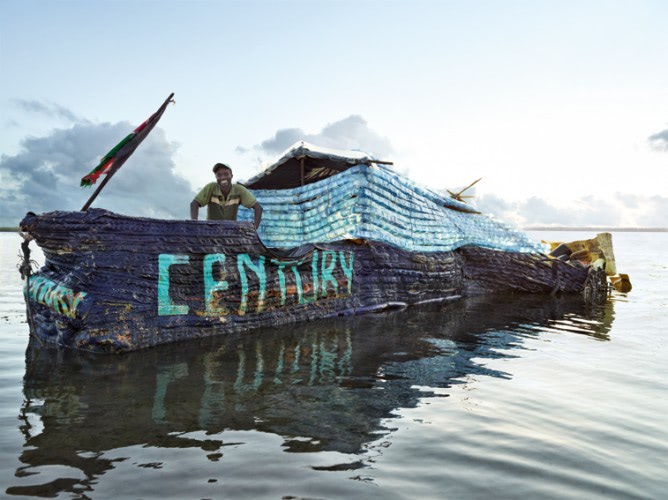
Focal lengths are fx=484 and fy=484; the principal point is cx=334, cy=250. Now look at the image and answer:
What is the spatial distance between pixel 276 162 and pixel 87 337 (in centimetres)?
564

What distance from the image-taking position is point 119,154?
595cm

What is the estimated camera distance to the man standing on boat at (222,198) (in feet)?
23.0

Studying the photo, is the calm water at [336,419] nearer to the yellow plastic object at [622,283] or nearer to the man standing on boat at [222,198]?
the man standing on boat at [222,198]

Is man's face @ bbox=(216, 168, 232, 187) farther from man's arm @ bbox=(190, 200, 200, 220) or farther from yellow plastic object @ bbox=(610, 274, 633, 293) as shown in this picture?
yellow plastic object @ bbox=(610, 274, 633, 293)

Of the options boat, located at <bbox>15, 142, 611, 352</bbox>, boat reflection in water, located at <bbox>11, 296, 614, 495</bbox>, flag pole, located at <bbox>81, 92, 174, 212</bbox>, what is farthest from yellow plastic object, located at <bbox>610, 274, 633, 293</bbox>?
flag pole, located at <bbox>81, 92, 174, 212</bbox>

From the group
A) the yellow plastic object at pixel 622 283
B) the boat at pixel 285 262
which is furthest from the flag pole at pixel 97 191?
the yellow plastic object at pixel 622 283

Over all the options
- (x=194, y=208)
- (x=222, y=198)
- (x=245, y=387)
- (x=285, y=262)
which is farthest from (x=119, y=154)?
(x=245, y=387)

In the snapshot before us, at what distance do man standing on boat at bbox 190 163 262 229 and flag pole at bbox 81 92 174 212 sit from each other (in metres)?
1.10

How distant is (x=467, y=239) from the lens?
35.7 feet

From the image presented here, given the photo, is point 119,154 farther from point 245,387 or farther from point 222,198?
point 245,387

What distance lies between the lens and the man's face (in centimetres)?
698

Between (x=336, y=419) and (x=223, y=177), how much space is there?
180 inches

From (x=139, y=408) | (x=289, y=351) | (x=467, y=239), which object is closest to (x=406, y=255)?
(x=467, y=239)

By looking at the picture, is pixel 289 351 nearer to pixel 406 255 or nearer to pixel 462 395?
pixel 462 395
